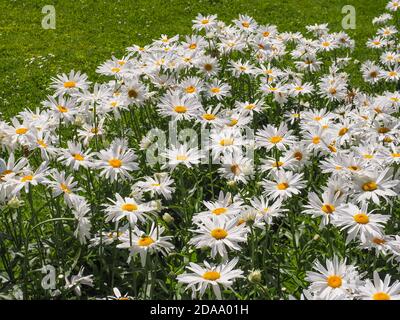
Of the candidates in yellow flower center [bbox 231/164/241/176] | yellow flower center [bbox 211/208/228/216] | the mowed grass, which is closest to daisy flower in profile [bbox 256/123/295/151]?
yellow flower center [bbox 231/164/241/176]

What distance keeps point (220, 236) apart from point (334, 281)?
0.61 meters

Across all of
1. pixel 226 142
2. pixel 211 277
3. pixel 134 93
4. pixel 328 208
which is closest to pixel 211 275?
pixel 211 277

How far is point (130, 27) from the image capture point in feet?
36.7

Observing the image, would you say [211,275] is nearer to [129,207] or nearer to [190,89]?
[129,207]

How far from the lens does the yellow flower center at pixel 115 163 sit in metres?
3.44

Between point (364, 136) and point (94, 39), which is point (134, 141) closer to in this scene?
point (364, 136)

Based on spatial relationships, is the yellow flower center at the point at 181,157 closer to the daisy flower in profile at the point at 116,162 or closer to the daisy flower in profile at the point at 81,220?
the daisy flower in profile at the point at 116,162

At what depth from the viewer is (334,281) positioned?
8.51ft

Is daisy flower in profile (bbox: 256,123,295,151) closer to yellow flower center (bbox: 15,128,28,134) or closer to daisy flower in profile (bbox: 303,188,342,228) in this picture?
daisy flower in profile (bbox: 303,188,342,228)

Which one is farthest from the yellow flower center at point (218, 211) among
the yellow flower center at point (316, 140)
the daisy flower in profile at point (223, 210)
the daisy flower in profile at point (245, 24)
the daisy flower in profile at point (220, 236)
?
the daisy flower in profile at point (245, 24)

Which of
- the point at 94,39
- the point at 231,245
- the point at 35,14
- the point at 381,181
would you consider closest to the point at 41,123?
the point at 231,245

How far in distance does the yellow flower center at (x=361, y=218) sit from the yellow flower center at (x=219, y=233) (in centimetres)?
68

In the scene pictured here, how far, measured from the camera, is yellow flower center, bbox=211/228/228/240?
287 cm

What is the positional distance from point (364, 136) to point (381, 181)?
119 cm
